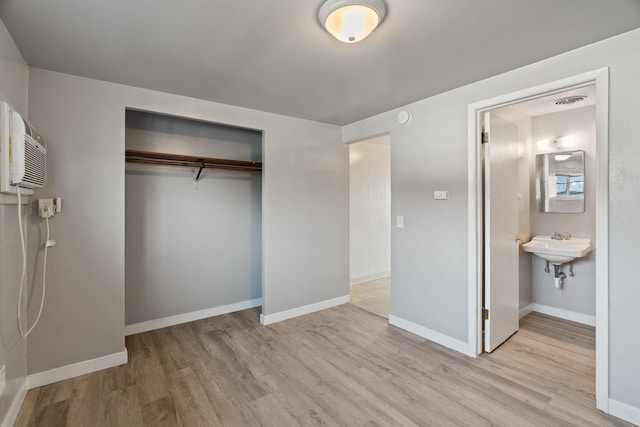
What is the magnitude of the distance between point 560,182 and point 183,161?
4.26m

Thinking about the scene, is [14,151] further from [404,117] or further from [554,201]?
[554,201]

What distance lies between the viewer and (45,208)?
6.87 ft

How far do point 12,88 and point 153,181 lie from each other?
136 centimetres

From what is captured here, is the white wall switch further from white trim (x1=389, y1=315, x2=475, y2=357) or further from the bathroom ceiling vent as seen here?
the bathroom ceiling vent

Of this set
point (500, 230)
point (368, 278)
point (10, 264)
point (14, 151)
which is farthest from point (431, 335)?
point (14, 151)

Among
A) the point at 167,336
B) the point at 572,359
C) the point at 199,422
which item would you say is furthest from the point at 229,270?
the point at 572,359

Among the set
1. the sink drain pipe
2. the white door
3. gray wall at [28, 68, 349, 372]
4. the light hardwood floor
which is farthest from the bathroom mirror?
gray wall at [28, 68, 349, 372]

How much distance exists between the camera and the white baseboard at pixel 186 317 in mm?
3018

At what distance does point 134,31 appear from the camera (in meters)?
1.72

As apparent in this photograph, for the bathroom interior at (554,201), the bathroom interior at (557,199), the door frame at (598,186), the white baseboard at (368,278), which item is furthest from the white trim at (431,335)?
the white baseboard at (368,278)

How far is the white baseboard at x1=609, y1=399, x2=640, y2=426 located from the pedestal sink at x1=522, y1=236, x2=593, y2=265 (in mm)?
1499

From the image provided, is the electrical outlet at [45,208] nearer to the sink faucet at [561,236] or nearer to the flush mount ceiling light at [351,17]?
the flush mount ceiling light at [351,17]

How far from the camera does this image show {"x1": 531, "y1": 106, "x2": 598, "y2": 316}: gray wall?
3191 millimetres

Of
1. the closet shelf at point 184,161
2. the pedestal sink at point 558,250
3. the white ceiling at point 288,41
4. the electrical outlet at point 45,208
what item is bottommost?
the pedestal sink at point 558,250
